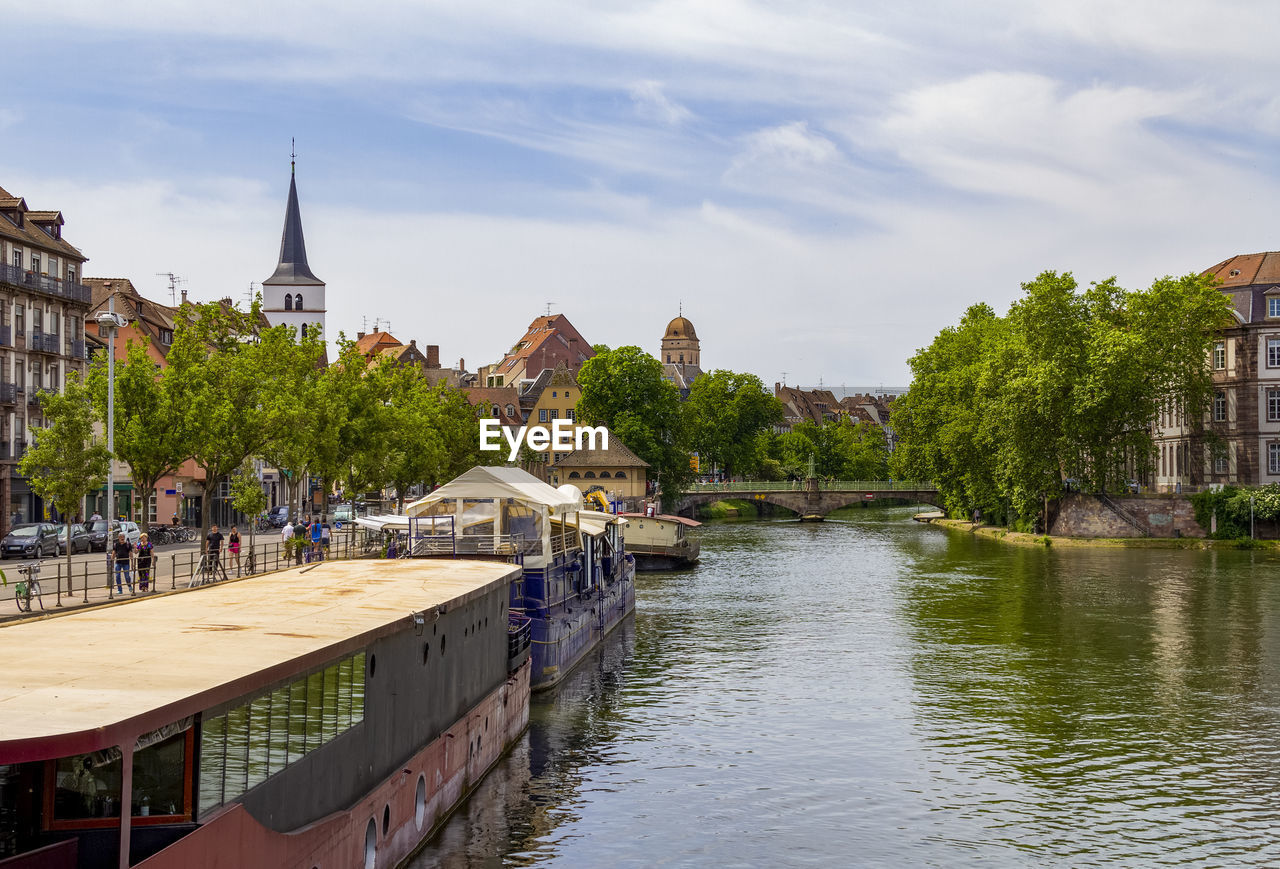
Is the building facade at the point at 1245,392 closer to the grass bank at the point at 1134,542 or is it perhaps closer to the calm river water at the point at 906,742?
the grass bank at the point at 1134,542

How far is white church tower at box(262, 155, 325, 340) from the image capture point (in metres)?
144

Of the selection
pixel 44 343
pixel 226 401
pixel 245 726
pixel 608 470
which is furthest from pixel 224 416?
pixel 608 470

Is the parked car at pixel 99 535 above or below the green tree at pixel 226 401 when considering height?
below

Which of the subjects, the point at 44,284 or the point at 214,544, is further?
the point at 44,284

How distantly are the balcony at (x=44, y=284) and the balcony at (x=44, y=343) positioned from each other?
6.73 ft

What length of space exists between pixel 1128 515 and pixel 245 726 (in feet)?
256

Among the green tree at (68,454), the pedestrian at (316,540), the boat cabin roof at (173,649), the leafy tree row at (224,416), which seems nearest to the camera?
the boat cabin roof at (173,649)

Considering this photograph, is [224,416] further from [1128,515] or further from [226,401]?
[1128,515]

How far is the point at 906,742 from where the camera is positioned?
26469 mm

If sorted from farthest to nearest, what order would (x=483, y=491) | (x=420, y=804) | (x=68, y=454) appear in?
(x=68, y=454)
(x=483, y=491)
(x=420, y=804)

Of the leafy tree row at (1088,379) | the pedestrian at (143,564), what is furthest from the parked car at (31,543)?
the leafy tree row at (1088,379)

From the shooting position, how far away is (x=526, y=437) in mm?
124438

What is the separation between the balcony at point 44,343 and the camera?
2563 inches

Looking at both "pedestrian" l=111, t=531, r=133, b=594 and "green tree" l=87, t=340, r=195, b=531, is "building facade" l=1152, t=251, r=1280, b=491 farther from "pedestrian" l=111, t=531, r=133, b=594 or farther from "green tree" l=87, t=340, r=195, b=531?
"pedestrian" l=111, t=531, r=133, b=594
